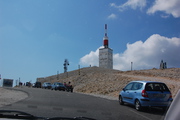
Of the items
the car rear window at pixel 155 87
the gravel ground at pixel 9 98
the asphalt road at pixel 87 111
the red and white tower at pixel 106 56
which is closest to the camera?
the asphalt road at pixel 87 111

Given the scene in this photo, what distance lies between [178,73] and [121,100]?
3833cm

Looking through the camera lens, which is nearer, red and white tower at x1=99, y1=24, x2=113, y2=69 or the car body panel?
the car body panel

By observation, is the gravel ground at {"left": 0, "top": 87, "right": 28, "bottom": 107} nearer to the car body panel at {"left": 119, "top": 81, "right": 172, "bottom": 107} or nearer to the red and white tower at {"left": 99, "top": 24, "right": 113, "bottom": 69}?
the car body panel at {"left": 119, "top": 81, "right": 172, "bottom": 107}

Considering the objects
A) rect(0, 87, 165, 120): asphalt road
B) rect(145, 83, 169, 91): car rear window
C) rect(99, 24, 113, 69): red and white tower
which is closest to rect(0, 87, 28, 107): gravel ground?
rect(0, 87, 165, 120): asphalt road

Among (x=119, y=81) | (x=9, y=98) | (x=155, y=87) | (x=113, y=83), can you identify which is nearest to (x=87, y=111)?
(x=155, y=87)

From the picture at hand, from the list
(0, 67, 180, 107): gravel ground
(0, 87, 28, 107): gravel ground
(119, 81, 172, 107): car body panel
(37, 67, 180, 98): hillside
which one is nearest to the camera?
(119, 81, 172, 107): car body panel

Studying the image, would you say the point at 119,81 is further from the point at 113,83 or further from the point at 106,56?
the point at 106,56

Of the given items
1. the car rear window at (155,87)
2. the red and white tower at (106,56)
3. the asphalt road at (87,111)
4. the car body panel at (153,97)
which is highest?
the red and white tower at (106,56)

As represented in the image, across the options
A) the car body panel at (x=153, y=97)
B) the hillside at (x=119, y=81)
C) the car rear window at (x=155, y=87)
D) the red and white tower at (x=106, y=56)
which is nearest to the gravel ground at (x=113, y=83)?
the hillside at (x=119, y=81)

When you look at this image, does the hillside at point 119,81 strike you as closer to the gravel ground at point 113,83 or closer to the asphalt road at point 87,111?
the gravel ground at point 113,83

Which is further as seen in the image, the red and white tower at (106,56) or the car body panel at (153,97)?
the red and white tower at (106,56)

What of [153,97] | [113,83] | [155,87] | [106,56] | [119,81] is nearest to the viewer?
[153,97]

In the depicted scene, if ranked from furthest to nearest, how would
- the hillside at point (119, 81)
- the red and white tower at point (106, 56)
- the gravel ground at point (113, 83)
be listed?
the red and white tower at point (106, 56), the hillside at point (119, 81), the gravel ground at point (113, 83)

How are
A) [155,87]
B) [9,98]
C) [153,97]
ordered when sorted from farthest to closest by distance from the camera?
[9,98] < [155,87] < [153,97]
